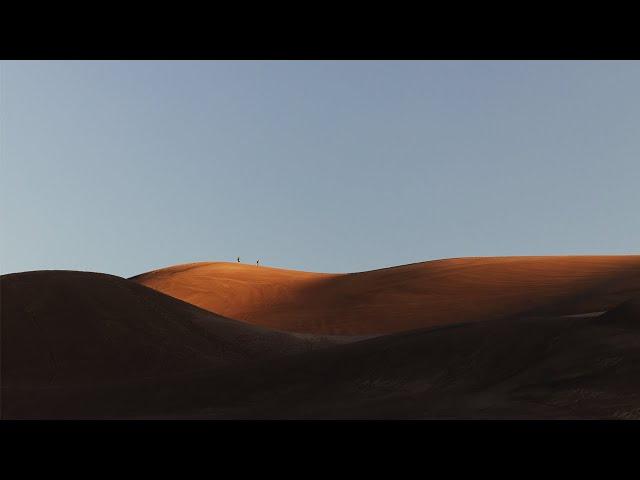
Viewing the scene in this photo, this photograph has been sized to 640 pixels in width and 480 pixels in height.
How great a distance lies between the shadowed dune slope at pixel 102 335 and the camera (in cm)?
1329

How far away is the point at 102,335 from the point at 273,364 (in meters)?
4.94

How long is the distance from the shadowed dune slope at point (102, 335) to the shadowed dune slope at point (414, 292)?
9006 mm

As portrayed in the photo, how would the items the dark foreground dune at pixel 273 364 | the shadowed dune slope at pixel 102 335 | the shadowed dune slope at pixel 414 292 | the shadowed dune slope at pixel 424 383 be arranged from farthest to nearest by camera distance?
the shadowed dune slope at pixel 414 292 < the shadowed dune slope at pixel 102 335 < the dark foreground dune at pixel 273 364 < the shadowed dune slope at pixel 424 383

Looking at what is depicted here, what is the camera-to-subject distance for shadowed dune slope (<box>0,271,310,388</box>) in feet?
43.6

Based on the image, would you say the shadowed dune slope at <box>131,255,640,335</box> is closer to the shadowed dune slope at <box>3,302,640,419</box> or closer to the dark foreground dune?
the dark foreground dune

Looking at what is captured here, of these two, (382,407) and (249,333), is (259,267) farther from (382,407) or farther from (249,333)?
(382,407)

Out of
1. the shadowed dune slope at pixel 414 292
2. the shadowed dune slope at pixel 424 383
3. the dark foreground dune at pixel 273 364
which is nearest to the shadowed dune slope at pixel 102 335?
the dark foreground dune at pixel 273 364

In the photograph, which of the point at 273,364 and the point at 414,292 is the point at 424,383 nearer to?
the point at 273,364

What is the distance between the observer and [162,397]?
10.3 m

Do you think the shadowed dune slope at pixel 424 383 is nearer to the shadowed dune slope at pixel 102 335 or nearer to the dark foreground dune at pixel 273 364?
the dark foreground dune at pixel 273 364

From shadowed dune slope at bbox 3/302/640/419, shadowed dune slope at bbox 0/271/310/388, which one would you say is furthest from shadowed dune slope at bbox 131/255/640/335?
shadowed dune slope at bbox 3/302/640/419

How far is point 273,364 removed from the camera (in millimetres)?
11023
